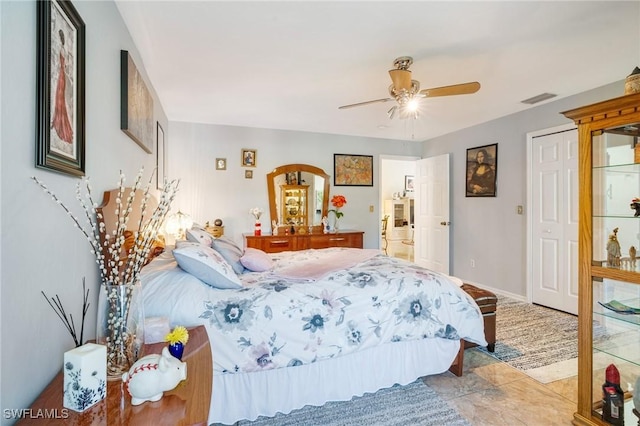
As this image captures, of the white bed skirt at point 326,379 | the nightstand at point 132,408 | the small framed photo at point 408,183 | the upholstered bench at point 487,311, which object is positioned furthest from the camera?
the small framed photo at point 408,183

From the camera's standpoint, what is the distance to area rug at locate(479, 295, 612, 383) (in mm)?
2402

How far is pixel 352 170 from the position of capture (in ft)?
17.6

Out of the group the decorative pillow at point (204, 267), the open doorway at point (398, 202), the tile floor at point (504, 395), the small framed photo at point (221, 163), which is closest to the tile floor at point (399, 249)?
the open doorway at point (398, 202)

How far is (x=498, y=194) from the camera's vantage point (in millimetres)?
4371

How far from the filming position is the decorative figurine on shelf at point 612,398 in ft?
5.38

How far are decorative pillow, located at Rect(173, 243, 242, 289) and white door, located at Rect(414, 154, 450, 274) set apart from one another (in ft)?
13.5

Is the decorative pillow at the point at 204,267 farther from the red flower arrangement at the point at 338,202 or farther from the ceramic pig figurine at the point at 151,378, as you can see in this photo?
the red flower arrangement at the point at 338,202

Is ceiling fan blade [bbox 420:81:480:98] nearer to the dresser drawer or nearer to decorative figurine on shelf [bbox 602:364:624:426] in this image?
decorative figurine on shelf [bbox 602:364:624:426]

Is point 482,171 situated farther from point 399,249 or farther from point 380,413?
point 399,249

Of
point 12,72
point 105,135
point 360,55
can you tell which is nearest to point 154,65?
point 105,135

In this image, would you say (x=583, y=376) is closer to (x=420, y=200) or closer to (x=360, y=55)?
(x=360, y=55)

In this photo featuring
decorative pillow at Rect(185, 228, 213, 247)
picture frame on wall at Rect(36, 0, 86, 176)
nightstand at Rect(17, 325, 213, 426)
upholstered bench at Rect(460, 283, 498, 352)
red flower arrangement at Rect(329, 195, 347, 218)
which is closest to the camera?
nightstand at Rect(17, 325, 213, 426)

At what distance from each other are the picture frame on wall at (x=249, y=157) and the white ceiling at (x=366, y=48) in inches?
40.4

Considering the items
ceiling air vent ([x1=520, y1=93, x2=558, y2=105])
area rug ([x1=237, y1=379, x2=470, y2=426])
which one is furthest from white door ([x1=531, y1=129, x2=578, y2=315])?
area rug ([x1=237, y1=379, x2=470, y2=426])
